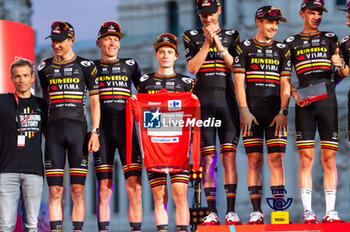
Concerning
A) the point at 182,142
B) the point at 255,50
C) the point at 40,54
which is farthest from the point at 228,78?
the point at 40,54

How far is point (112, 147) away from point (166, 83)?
34.3 inches

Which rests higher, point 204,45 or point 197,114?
point 204,45

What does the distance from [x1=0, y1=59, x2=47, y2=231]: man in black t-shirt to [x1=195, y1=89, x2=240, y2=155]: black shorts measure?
166cm

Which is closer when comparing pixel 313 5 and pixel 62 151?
pixel 62 151

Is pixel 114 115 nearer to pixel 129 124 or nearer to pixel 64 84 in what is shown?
pixel 129 124

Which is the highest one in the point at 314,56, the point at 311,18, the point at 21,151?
the point at 311,18

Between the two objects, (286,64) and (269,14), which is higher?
(269,14)

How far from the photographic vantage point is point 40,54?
44.3 feet

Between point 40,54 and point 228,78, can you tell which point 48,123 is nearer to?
point 228,78

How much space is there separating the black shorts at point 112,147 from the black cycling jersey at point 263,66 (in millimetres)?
1323

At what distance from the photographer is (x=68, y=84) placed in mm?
A: 6277

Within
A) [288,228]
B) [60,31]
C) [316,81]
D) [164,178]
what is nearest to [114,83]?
[60,31]

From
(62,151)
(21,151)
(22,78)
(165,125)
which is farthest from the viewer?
(165,125)

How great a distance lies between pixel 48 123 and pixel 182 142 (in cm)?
140
